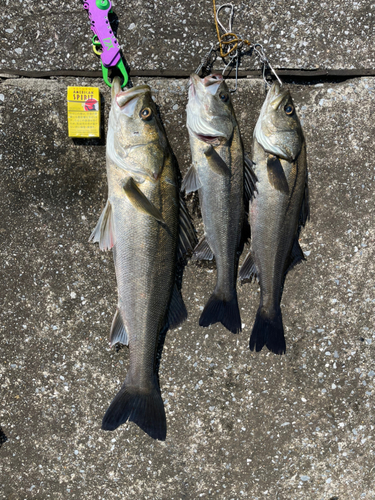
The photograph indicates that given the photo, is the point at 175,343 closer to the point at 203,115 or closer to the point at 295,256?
the point at 295,256

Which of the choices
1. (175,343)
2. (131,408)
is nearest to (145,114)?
(175,343)

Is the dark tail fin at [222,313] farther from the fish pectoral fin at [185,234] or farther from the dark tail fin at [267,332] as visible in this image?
the fish pectoral fin at [185,234]

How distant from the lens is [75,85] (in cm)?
262

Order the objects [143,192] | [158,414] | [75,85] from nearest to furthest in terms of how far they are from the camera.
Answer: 1. [143,192]
2. [158,414]
3. [75,85]

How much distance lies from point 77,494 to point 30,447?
0.57 metres

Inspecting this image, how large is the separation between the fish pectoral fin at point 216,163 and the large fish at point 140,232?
0.91 ft

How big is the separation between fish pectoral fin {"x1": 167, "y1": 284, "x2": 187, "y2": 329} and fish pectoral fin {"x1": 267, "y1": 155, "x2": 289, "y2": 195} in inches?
43.2

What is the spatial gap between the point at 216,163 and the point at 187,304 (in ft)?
3.91

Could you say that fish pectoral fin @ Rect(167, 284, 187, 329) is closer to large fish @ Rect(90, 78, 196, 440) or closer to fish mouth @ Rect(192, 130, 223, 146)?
large fish @ Rect(90, 78, 196, 440)

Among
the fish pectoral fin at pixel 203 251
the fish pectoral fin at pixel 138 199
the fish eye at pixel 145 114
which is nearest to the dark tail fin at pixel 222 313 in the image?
the fish pectoral fin at pixel 203 251

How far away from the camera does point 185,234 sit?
246cm

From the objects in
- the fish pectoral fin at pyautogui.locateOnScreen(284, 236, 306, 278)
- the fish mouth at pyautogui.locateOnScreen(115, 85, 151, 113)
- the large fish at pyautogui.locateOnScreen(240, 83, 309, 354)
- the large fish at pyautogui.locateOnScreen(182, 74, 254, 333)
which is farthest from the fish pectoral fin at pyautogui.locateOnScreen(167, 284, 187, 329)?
the fish mouth at pyautogui.locateOnScreen(115, 85, 151, 113)

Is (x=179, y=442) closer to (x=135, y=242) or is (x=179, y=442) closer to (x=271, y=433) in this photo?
(x=271, y=433)

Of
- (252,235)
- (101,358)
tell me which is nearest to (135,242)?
(252,235)
